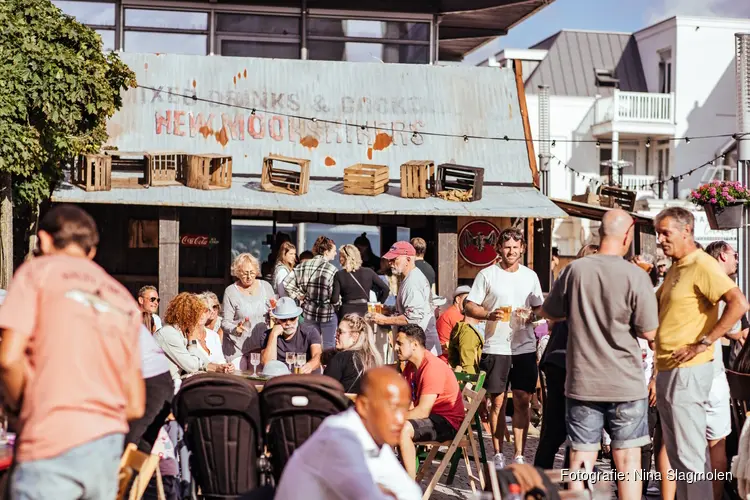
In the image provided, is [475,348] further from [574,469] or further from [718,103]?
[718,103]

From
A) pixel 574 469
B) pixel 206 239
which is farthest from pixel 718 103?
pixel 574 469

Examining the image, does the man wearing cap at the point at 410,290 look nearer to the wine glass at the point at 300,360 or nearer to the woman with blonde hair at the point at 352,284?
the woman with blonde hair at the point at 352,284

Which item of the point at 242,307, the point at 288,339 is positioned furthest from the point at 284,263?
the point at 288,339

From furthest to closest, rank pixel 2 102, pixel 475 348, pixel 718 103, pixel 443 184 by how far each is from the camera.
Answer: pixel 718 103
pixel 443 184
pixel 2 102
pixel 475 348

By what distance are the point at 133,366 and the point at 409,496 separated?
1.35 meters

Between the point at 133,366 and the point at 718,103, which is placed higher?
the point at 718,103

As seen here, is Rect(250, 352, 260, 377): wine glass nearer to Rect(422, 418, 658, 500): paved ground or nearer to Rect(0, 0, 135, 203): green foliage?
Rect(422, 418, 658, 500): paved ground

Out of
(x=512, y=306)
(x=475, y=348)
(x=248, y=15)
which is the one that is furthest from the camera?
(x=248, y=15)

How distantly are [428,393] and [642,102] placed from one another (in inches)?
1398

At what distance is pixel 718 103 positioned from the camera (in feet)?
143

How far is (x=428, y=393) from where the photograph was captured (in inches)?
345

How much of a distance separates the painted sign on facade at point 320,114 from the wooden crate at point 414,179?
1.34 m

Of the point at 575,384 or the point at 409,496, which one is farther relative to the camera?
the point at 575,384

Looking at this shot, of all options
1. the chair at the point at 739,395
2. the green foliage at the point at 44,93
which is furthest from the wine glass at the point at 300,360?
the green foliage at the point at 44,93
